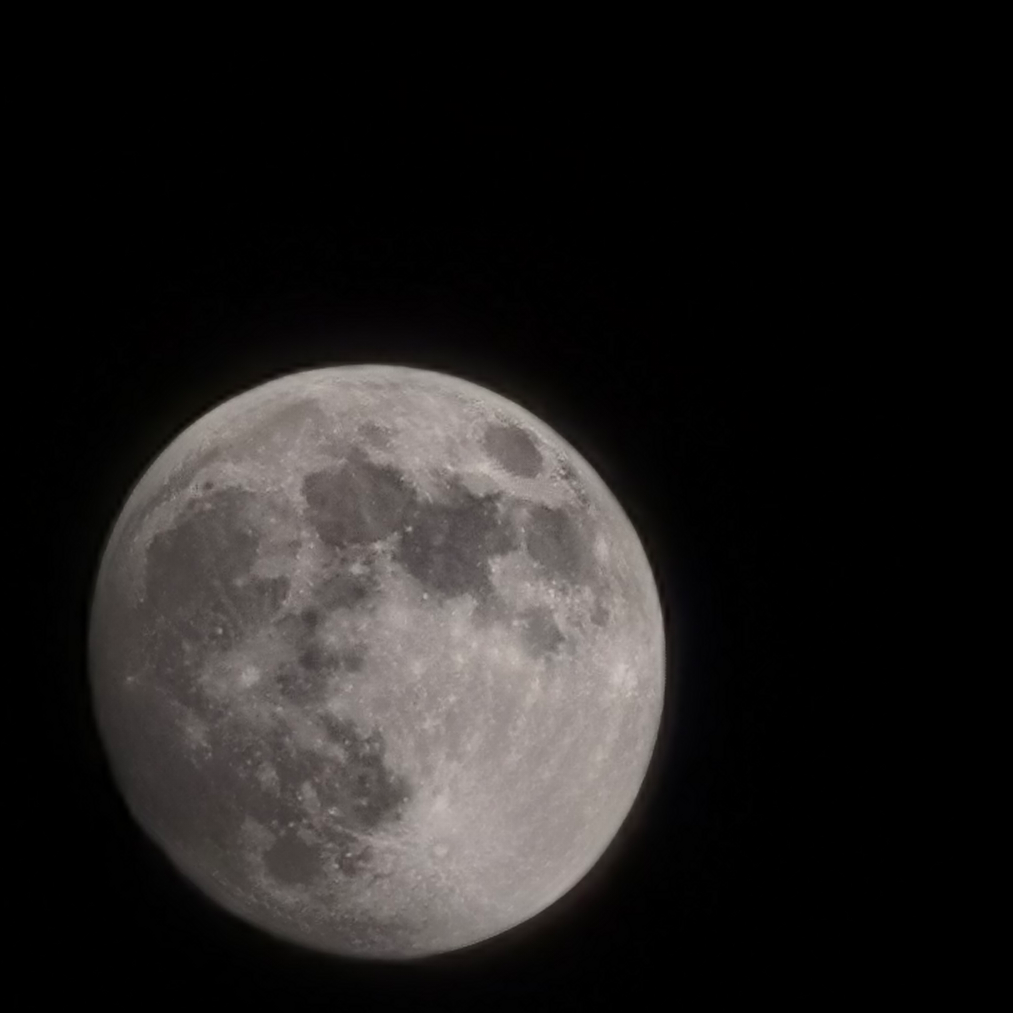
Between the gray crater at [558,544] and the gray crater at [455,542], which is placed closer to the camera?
the gray crater at [455,542]

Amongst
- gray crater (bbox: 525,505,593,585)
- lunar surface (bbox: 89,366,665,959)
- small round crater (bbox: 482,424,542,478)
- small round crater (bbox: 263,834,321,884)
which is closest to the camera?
lunar surface (bbox: 89,366,665,959)

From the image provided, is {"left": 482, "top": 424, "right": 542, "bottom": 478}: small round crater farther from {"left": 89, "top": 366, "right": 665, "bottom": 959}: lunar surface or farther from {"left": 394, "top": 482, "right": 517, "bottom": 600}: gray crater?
{"left": 394, "top": 482, "right": 517, "bottom": 600}: gray crater

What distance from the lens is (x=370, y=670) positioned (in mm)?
3375

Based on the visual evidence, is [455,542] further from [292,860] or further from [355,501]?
[292,860]

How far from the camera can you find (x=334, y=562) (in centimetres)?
342

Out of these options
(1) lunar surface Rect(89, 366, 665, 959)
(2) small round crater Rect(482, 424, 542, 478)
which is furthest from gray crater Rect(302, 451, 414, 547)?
(2) small round crater Rect(482, 424, 542, 478)

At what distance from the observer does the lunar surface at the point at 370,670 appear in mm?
3400

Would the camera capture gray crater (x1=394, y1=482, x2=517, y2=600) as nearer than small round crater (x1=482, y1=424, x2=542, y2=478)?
Yes

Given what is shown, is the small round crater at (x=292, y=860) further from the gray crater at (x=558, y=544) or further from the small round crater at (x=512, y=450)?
the small round crater at (x=512, y=450)

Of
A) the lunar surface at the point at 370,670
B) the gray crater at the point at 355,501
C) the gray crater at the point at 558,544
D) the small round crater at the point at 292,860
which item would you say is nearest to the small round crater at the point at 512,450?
the lunar surface at the point at 370,670

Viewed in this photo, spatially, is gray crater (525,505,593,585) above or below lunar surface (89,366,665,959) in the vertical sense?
above

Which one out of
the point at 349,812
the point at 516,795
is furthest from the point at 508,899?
the point at 349,812

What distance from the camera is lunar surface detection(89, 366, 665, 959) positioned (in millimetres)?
3400

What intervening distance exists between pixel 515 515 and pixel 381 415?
687 millimetres
